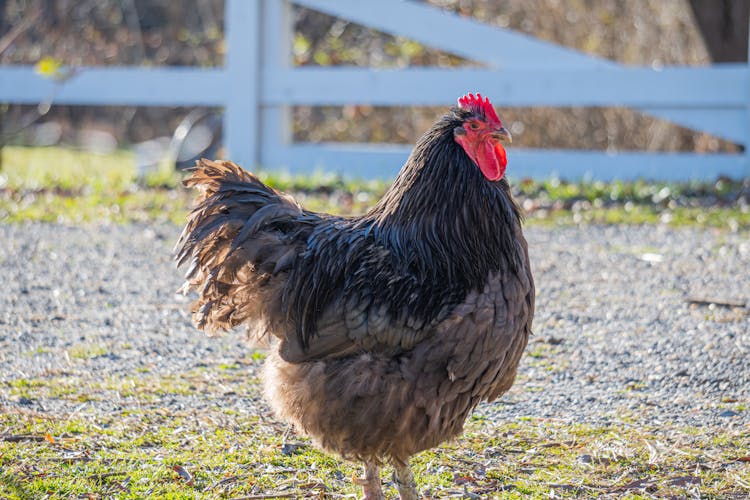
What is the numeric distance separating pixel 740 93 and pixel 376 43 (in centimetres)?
616

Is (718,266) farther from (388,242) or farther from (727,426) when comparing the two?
(388,242)

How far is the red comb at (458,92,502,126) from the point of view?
358 cm

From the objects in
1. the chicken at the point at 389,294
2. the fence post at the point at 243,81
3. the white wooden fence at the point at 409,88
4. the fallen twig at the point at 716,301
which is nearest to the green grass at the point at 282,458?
the chicken at the point at 389,294

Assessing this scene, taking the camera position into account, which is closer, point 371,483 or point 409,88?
point 371,483

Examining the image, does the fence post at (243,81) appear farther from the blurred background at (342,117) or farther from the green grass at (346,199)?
the green grass at (346,199)

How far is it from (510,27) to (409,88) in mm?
3760

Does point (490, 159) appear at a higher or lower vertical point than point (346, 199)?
higher

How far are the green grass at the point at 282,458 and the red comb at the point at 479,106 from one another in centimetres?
149

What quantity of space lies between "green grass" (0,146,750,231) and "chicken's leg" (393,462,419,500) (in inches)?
205

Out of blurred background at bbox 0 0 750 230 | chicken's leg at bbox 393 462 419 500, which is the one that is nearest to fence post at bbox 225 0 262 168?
blurred background at bbox 0 0 750 230

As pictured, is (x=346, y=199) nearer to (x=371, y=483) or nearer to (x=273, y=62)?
(x=273, y=62)

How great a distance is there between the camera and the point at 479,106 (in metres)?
3.62

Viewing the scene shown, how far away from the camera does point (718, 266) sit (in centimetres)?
698

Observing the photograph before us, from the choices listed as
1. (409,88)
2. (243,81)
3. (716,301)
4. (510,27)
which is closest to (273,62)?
(243,81)
